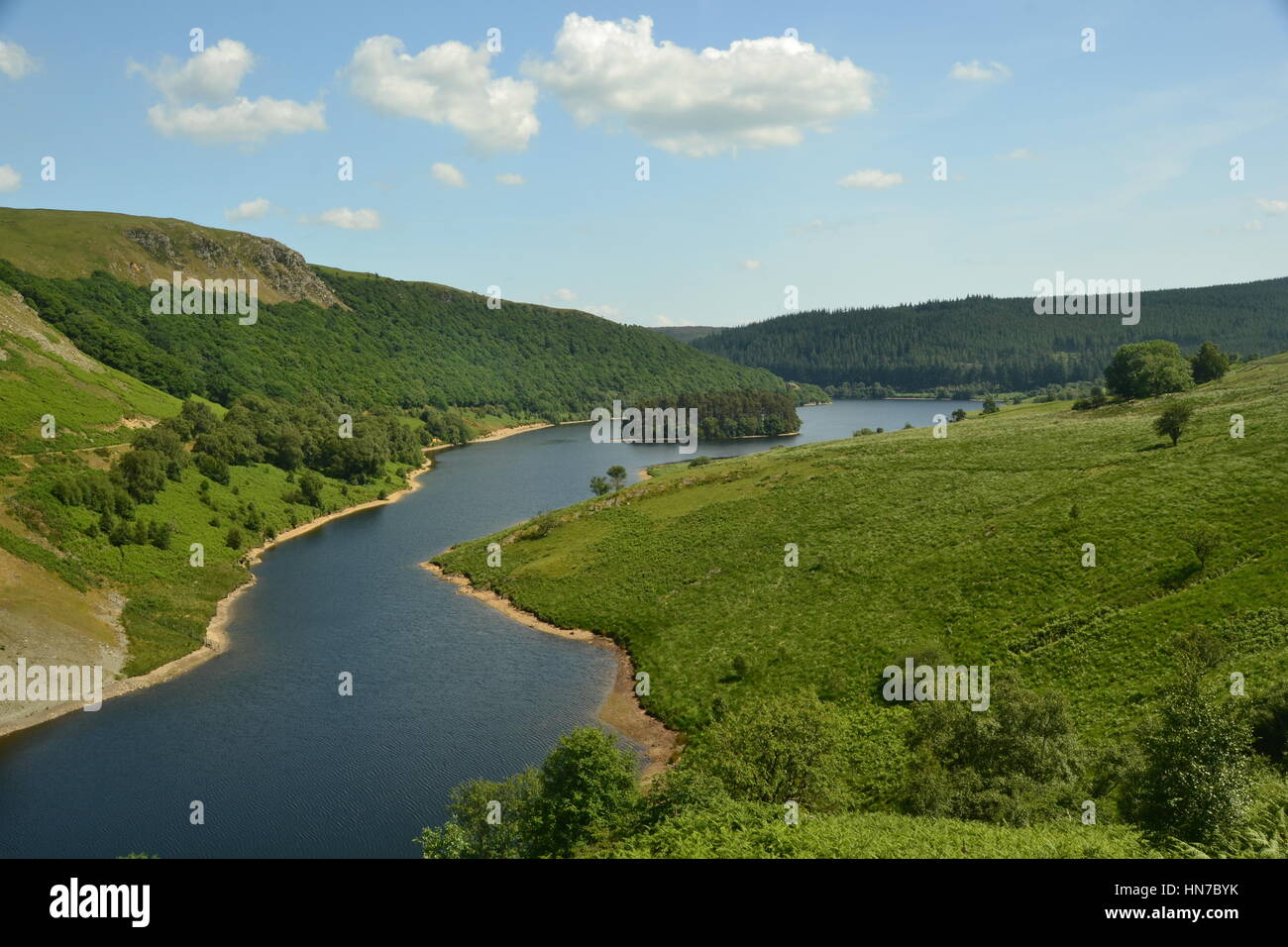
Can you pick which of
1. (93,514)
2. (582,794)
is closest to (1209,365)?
(582,794)

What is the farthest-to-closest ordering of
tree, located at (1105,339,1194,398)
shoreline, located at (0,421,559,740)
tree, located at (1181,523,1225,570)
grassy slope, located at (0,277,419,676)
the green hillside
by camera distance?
tree, located at (1105,339,1194,398), grassy slope, located at (0,277,419,676), shoreline, located at (0,421,559,740), tree, located at (1181,523,1225,570), the green hillside

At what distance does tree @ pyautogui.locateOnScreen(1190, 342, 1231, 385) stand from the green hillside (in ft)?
39.2

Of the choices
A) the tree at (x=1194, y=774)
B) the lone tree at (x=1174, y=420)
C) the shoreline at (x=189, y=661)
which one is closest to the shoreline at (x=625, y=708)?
the tree at (x=1194, y=774)

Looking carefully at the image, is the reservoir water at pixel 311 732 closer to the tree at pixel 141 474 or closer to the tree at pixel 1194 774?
the tree at pixel 141 474

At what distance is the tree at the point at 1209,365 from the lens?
102125 millimetres

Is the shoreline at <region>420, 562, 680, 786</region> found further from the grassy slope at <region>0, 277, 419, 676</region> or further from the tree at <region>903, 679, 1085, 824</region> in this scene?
the grassy slope at <region>0, 277, 419, 676</region>

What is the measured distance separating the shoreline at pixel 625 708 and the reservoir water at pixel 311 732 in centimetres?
98

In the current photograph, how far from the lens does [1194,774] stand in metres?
22.3

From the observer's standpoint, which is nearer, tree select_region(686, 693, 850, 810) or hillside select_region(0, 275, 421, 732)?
tree select_region(686, 693, 850, 810)

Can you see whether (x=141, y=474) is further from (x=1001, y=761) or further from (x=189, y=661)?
(x=1001, y=761)

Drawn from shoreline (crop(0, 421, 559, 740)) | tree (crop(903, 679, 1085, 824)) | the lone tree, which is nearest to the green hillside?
tree (crop(903, 679, 1085, 824))

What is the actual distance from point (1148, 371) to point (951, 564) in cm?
5997

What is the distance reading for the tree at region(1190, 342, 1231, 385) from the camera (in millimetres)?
102125
